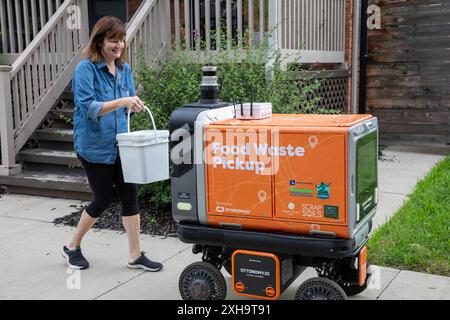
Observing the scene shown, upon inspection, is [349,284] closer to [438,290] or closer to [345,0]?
[438,290]

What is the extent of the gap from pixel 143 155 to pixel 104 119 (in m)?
0.69

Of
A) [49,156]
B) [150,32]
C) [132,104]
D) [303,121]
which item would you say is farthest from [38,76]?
[303,121]

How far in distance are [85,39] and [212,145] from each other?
5.38 meters

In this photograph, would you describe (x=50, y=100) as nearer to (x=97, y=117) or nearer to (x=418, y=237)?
(x=97, y=117)

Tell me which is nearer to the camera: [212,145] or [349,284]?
[212,145]

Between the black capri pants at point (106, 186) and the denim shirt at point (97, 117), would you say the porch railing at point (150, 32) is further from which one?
the black capri pants at point (106, 186)

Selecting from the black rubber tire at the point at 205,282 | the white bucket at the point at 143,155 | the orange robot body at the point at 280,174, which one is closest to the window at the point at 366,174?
the orange robot body at the point at 280,174

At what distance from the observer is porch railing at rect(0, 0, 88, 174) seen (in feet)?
23.4

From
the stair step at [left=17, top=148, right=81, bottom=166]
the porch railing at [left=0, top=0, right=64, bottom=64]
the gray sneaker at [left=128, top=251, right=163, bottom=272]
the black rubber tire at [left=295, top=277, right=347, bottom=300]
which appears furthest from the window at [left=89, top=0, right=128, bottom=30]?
the black rubber tire at [left=295, top=277, right=347, bottom=300]

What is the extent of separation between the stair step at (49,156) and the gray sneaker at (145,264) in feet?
9.20

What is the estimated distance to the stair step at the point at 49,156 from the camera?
23.2 ft

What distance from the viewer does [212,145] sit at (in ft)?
11.1

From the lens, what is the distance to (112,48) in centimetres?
413
